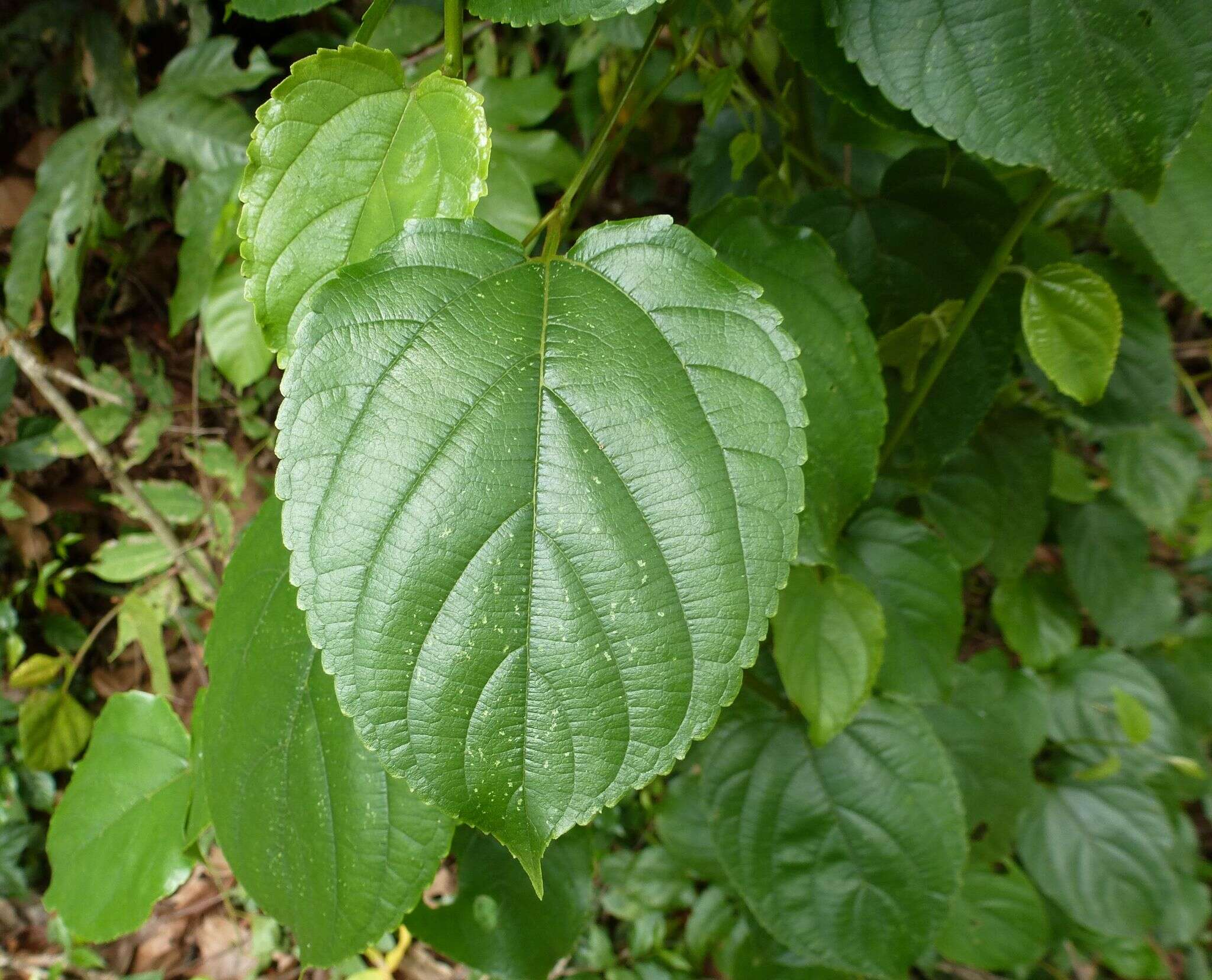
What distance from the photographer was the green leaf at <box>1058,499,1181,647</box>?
1.61 m

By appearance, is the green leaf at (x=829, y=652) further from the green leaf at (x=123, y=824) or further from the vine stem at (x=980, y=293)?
the green leaf at (x=123, y=824)

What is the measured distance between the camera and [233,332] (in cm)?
Result: 141

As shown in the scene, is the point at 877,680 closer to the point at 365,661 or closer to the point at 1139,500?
the point at 365,661

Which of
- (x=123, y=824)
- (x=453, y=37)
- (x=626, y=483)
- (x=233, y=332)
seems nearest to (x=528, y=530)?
(x=626, y=483)

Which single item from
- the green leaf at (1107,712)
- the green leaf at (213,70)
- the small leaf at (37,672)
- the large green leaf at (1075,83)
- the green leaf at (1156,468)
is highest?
the green leaf at (213,70)

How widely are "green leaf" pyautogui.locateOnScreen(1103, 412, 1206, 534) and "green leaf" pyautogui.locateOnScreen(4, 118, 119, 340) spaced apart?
203cm

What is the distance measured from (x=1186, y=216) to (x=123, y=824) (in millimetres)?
1469

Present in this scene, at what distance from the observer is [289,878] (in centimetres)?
69

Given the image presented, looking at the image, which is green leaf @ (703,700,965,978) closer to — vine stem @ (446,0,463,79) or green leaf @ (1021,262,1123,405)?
green leaf @ (1021,262,1123,405)

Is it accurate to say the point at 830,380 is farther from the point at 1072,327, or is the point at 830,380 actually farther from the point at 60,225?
the point at 60,225

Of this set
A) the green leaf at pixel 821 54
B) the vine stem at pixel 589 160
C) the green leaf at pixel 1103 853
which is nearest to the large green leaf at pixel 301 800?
the vine stem at pixel 589 160

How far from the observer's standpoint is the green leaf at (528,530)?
47 centimetres

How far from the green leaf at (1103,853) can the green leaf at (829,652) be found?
1.09 meters

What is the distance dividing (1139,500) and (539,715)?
155 cm
